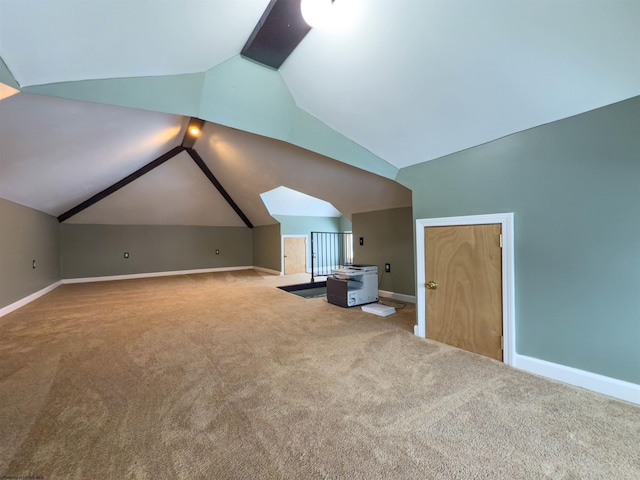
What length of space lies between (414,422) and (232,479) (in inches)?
42.1

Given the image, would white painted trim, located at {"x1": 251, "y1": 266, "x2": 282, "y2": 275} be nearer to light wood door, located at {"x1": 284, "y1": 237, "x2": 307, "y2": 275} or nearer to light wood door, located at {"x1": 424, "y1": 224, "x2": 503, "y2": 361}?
light wood door, located at {"x1": 284, "y1": 237, "x2": 307, "y2": 275}

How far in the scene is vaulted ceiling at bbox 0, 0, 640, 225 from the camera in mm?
1573

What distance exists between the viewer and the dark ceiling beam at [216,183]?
20.4ft

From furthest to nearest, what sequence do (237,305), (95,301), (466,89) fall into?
1. (95,301)
2. (237,305)
3. (466,89)

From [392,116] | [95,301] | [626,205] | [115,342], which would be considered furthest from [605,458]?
[95,301]

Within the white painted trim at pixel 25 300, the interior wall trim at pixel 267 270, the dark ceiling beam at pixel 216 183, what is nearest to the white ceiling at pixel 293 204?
the dark ceiling beam at pixel 216 183

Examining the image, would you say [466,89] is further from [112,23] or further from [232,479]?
[232,479]

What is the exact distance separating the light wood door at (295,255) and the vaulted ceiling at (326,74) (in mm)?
4963

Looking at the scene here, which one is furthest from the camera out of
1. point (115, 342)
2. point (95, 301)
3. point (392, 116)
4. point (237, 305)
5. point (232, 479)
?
point (95, 301)

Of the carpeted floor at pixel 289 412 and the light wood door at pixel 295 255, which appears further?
the light wood door at pixel 295 255

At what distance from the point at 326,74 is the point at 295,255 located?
20.9 feet

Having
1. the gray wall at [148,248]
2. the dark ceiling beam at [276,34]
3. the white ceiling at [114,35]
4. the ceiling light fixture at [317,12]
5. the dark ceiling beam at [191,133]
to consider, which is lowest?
the gray wall at [148,248]

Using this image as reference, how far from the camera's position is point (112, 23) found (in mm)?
1631

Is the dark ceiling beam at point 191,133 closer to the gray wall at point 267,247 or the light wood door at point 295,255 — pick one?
the gray wall at point 267,247
